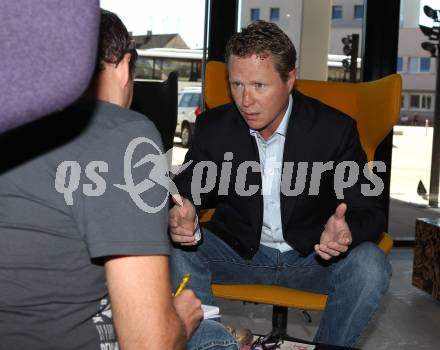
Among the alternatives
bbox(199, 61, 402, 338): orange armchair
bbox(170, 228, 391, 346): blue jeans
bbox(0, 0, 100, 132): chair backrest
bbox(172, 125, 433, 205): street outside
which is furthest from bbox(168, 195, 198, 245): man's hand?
bbox(172, 125, 433, 205): street outside

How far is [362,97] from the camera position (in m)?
2.67

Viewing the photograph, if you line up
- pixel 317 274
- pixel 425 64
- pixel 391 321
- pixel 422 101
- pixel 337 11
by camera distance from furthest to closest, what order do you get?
pixel 422 101
pixel 337 11
pixel 425 64
pixel 391 321
pixel 317 274

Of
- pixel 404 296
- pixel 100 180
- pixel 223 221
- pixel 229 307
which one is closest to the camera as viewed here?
pixel 100 180

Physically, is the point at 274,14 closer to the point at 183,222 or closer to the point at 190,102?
the point at 190,102

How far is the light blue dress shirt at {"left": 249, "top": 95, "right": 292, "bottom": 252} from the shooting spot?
2.21 metres

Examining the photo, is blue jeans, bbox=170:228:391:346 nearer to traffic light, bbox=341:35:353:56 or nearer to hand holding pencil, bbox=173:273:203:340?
hand holding pencil, bbox=173:273:203:340

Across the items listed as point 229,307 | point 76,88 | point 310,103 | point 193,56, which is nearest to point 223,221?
point 310,103

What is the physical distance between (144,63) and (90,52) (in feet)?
13.1

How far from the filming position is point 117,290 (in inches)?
31.8

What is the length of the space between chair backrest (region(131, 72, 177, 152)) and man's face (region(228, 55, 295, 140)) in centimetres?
107

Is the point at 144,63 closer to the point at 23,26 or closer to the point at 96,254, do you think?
the point at 96,254

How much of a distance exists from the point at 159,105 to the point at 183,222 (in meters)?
1.49

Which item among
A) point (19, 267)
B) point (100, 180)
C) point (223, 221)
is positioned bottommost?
point (223, 221)

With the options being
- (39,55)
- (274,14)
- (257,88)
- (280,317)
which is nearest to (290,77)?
(257,88)
